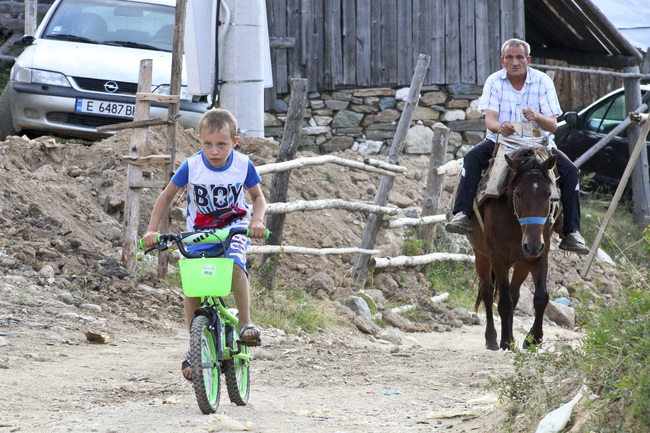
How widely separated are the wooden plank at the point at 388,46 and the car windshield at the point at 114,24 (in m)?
3.69

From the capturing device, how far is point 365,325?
7.77 metres

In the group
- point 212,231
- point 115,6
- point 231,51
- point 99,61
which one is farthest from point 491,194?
point 115,6

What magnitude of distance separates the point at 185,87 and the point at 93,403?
6060 millimetres

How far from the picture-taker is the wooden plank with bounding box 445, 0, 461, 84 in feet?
44.1

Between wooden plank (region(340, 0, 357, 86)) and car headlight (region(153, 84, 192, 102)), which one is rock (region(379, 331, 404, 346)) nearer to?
car headlight (region(153, 84, 192, 102))

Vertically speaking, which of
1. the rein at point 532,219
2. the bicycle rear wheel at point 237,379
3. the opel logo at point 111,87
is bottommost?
the bicycle rear wheel at point 237,379

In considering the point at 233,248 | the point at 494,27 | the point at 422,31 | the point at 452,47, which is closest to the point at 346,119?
the point at 422,31

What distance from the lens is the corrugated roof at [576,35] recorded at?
1287 cm

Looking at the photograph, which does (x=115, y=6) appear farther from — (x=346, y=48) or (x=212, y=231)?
(x=212, y=231)

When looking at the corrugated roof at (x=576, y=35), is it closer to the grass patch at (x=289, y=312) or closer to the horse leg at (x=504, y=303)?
the horse leg at (x=504, y=303)

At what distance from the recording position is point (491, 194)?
639cm

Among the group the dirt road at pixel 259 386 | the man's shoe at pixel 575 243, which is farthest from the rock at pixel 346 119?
the man's shoe at pixel 575 243

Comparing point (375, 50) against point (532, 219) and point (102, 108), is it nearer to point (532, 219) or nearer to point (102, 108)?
point (102, 108)

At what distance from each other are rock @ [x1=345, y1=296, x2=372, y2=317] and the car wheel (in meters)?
4.88
